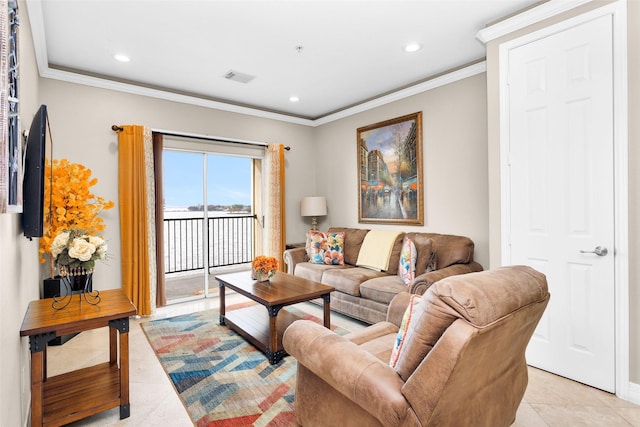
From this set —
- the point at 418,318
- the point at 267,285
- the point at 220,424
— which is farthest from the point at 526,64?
the point at 220,424

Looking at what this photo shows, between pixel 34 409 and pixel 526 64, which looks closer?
pixel 34 409

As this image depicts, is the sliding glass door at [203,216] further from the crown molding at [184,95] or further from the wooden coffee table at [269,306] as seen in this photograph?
the wooden coffee table at [269,306]

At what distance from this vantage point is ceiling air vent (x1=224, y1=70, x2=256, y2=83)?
3.76 meters

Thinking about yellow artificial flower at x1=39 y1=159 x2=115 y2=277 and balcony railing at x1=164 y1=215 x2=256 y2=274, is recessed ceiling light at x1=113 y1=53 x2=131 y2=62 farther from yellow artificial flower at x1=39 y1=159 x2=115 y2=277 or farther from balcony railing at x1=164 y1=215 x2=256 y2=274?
balcony railing at x1=164 y1=215 x2=256 y2=274

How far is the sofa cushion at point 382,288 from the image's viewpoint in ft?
10.8

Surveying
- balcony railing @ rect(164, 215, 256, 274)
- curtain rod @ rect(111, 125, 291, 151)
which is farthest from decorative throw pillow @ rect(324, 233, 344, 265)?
curtain rod @ rect(111, 125, 291, 151)

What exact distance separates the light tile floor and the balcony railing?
2.68 metres

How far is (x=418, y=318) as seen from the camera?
1.27 m

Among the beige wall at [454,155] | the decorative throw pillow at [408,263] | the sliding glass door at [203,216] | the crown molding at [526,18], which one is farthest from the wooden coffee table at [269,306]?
the crown molding at [526,18]

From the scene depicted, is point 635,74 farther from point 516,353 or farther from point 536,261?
point 516,353

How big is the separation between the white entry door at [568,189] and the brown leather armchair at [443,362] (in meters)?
1.04

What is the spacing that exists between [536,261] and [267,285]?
2.30m

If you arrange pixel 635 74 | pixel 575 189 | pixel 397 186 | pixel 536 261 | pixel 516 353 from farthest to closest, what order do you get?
pixel 397 186, pixel 536 261, pixel 575 189, pixel 635 74, pixel 516 353

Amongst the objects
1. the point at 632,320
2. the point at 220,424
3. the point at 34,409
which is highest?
the point at 632,320
